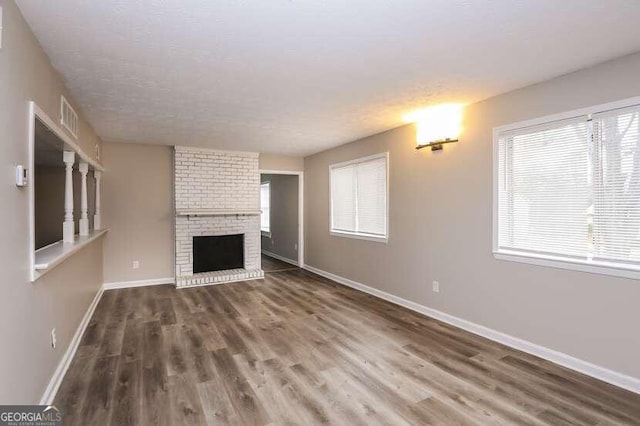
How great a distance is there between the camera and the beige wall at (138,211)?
5.31 meters

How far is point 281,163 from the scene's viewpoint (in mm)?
6734

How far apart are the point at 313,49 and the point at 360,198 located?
319 cm

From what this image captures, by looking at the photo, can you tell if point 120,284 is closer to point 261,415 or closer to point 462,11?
point 261,415

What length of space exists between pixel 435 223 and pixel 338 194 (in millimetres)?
2239

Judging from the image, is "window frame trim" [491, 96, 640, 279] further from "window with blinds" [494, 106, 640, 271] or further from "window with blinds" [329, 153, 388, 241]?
"window with blinds" [329, 153, 388, 241]

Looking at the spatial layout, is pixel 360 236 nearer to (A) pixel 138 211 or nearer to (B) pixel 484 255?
(B) pixel 484 255

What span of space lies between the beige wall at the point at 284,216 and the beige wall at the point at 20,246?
5055 millimetres

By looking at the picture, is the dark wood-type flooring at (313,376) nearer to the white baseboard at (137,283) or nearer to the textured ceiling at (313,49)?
the white baseboard at (137,283)

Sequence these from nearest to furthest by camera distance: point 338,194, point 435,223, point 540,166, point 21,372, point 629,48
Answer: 1. point 21,372
2. point 629,48
3. point 540,166
4. point 435,223
5. point 338,194

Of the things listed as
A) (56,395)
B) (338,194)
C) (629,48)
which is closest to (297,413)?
(56,395)

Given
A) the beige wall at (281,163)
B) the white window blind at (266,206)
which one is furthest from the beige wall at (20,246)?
the white window blind at (266,206)

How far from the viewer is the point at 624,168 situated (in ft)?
7.92

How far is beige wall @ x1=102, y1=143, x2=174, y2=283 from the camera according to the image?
5.31 metres

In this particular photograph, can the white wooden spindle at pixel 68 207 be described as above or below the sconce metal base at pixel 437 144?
below
